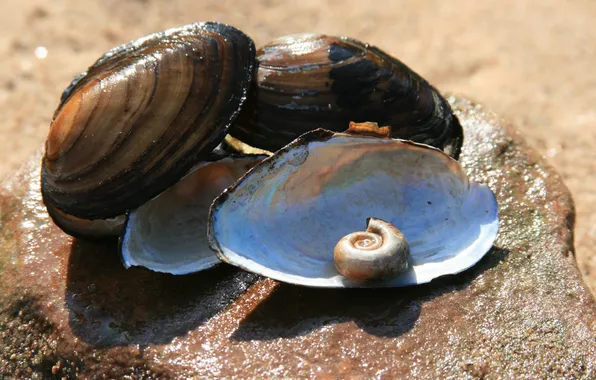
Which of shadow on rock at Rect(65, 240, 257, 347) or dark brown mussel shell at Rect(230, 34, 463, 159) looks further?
dark brown mussel shell at Rect(230, 34, 463, 159)

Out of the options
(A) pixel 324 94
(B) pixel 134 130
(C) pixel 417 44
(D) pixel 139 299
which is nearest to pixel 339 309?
(D) pixel 139 299

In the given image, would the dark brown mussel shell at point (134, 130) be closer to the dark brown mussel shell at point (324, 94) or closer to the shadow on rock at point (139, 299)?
the dark brown mussel shell at point (324, 94)

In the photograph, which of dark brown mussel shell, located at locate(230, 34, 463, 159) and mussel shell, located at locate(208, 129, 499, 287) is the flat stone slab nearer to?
mussel shell, located at locate(208, 129, 499, 287)

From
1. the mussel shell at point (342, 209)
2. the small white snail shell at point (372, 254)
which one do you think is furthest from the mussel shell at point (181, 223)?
the small white snail shell at point (372, 254)

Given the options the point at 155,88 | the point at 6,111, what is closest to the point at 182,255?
the point at 155,88

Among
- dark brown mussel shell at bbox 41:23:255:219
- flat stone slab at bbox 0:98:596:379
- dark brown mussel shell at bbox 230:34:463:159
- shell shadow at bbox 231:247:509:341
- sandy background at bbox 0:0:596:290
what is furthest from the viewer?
sandy background at bbox 0:0:596:290

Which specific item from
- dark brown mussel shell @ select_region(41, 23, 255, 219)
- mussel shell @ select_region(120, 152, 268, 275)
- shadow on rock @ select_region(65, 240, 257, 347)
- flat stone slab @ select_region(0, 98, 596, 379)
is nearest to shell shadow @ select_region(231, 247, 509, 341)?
flat stone slab @ select_region(0, 98, 596, 379)

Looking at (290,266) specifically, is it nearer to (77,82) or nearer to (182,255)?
(182,255)

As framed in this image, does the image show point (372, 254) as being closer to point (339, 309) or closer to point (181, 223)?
point (339, 309)
